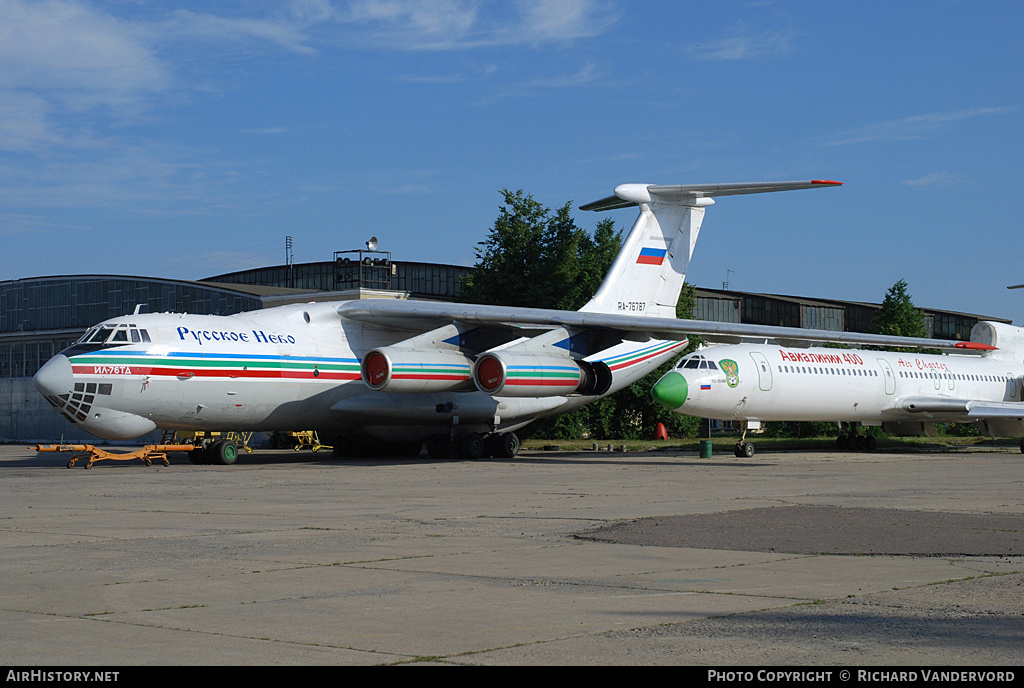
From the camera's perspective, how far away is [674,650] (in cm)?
500

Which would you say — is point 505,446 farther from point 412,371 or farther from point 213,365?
point 213,365

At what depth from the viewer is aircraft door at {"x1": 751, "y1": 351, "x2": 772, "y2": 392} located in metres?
27.3

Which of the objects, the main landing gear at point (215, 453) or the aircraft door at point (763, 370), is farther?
the aircraft door at point (763, 370)

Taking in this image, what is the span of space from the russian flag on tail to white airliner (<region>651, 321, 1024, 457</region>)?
2.99 m

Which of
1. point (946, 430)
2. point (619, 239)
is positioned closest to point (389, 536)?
point (619, 239)

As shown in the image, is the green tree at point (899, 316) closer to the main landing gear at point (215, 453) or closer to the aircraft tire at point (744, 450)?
the aircraft tire at point (744, 450)

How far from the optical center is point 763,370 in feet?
90.1

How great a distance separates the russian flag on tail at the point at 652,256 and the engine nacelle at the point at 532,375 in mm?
5329

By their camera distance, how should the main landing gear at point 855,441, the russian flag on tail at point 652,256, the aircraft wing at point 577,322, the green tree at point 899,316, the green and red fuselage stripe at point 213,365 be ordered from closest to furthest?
the green and red fuselage stripe at point 213,365
the aircraft wing at point 577,322
the russian flag on tail at point 652,256
the main landing gear at point 855,441
the green tree at point 899,316

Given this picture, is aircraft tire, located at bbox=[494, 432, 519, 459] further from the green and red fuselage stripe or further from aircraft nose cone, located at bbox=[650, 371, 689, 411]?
the green and red fuselage stripe

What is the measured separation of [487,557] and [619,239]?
3823cm

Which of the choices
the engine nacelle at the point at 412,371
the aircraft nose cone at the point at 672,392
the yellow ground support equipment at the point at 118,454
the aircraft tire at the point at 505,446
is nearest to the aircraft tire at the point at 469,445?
the aircraft tire at the point at 505,446

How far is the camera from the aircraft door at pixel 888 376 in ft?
104

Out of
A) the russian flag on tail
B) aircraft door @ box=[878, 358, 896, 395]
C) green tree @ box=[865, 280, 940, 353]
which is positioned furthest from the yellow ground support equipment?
green tree @ box=[865, 280, 940, 353]
